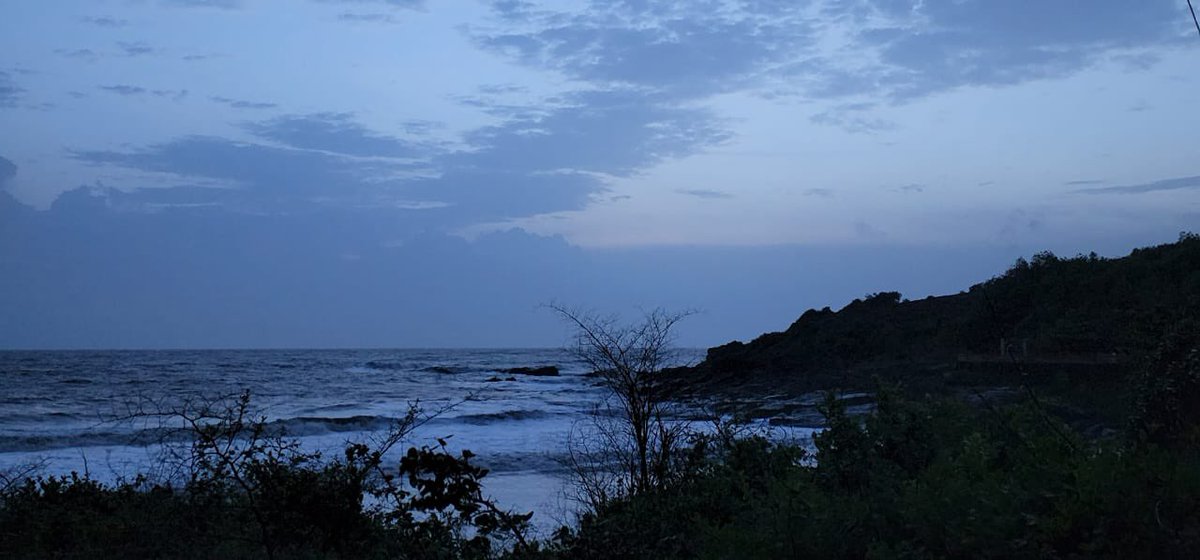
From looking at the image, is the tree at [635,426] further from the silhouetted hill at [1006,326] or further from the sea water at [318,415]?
the silhouetted hill at [1006,326]

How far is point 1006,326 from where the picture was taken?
54.8 feet

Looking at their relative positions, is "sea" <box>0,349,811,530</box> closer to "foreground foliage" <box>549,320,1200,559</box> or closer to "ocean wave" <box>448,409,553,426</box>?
"ocean wave" <box>448,409,553,426</box>

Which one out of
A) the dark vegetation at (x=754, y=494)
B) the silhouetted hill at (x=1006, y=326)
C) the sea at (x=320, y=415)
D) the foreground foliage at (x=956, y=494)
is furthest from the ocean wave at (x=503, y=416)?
the foreground foliage at (x=956, y=494)

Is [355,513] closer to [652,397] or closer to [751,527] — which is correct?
[652,397]

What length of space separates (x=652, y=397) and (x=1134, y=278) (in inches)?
923

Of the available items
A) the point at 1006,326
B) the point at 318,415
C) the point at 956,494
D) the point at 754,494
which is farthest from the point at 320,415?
the point at 956,494

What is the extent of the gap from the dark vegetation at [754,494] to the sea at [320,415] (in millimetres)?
903

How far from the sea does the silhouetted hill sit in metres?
7.12

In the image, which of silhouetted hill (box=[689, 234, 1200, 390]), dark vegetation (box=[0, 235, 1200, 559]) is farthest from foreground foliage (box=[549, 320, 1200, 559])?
silhouetted hill (box=[689, 234, 1200, 390])

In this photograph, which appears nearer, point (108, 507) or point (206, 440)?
point (206, 440)

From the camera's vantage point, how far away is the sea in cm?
1653

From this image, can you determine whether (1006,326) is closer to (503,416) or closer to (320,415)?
(503,416)

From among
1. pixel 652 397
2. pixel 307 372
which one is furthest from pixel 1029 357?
pixel 307 372

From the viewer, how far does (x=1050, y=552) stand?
175 inches
